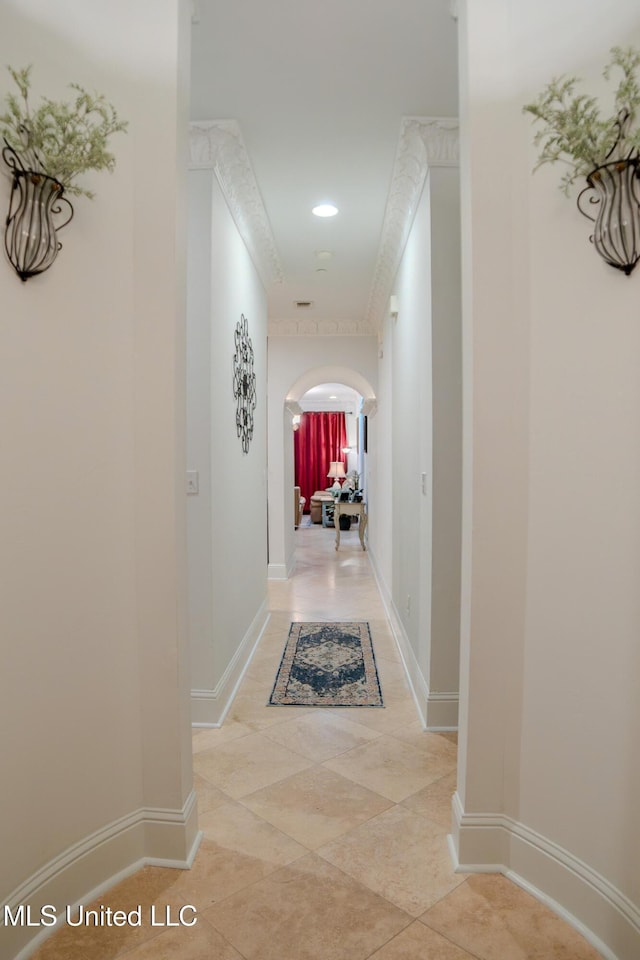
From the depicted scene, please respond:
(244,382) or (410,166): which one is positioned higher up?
(410,166)

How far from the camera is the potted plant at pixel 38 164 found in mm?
1375

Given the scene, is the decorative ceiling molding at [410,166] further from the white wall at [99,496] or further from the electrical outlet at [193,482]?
the electrical outlet at [193,482]

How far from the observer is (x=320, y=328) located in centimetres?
631

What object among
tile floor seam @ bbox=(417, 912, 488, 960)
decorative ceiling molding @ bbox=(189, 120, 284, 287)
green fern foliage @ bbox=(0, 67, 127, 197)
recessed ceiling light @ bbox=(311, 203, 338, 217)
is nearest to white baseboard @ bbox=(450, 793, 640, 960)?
tile floor seam @ bbox=(417, 912, 488, 960)

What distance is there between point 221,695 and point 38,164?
238cm

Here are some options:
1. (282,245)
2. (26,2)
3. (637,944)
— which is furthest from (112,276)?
(282,245)

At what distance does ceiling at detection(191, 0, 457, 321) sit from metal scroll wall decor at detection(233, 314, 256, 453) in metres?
0.83

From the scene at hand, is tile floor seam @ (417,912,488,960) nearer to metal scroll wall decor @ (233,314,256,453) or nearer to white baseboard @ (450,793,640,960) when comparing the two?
white baseboard @ (450,793,640,960)

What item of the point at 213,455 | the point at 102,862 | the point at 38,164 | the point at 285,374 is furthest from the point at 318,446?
the point at 38,164

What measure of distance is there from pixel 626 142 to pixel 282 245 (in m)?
3.13

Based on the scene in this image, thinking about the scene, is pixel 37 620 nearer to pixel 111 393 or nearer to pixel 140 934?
pixel 111 393

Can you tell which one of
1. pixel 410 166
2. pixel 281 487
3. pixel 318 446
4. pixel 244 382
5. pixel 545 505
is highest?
pixel 410 166

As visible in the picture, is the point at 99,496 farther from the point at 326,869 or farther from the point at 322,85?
the point at 322,85

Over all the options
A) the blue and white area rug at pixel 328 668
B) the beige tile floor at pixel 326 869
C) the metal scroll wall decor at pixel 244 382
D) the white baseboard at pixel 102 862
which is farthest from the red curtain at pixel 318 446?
the white baseboard at pixel 102 862
